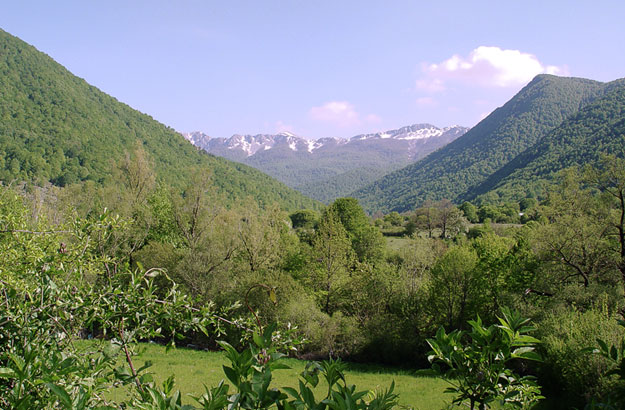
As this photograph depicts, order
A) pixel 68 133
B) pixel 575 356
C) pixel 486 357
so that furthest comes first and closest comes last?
pixel 68 133 → pixel 575 356 → pixel 486 357

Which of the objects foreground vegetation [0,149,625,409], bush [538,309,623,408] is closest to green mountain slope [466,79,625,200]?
foreground vegetation [0,149,625,409]

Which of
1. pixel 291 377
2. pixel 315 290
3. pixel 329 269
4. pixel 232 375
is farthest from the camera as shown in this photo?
pixel 315 290

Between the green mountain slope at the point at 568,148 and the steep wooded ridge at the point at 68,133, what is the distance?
246ft

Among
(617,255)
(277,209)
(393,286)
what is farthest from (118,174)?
(617,255)

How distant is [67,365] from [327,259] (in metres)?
25.3

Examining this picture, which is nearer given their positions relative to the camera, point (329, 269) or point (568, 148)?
point (329, 269)

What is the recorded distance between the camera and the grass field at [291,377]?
52.4 ft

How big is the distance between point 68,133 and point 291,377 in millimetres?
96257

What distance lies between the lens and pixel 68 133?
91188 millimetres

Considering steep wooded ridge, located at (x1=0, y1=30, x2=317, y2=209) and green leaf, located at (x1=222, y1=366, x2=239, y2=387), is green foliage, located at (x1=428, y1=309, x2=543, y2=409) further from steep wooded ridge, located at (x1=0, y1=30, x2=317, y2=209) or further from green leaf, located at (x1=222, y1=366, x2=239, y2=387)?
steep wooded ridge, located at (x1=0, y1=30, x2=317, y2=209)

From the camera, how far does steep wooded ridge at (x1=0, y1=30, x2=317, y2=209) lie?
78.9 metres

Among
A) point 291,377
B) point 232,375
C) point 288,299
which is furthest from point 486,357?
point 288,299

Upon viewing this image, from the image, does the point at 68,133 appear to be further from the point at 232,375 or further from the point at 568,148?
the point at 568,148

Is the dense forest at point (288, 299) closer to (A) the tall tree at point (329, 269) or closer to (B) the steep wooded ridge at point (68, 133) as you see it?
(A) the tall tree at point (329, 269)
